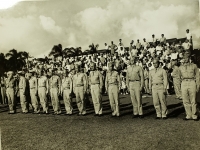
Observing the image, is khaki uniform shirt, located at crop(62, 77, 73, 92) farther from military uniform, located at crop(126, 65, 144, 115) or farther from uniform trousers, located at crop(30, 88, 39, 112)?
military uniform, located at crop(126, 65, 144, 115)

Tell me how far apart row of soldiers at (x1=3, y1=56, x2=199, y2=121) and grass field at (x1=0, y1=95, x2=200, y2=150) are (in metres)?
0.41

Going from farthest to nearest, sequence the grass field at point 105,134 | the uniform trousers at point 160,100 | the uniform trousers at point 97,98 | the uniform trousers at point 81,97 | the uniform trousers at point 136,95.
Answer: the uniform trousers at point 81,97 → the uniform trousers at point 97,98 → the uniform trousers at point 136,95 → the uniform trousers at point 160,100 → the grass field at point 105,134

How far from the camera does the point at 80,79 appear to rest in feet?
22.8

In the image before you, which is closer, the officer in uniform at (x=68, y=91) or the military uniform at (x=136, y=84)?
the military uniform at (x=136, y=84)

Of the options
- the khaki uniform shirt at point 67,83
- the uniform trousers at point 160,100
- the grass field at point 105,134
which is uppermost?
the khaki uniform shirt at point 67,83

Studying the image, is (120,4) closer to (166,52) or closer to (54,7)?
(54,7)

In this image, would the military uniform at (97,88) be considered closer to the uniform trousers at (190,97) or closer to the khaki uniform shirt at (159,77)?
the khaki uniform shirt at (159,77)

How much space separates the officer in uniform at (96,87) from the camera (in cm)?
670

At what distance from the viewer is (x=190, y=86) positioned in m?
5.37

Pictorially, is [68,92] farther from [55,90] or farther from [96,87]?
[96,87]

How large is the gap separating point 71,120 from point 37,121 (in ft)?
3.15

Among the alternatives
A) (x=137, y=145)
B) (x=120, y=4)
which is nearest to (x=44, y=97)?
(x=120, y=4)

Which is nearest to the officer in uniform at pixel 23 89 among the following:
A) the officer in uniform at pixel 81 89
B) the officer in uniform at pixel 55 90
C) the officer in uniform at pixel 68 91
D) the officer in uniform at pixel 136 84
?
the officer in uniform at pixel 55 90

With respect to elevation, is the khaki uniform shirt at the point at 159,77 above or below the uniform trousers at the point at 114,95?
above
